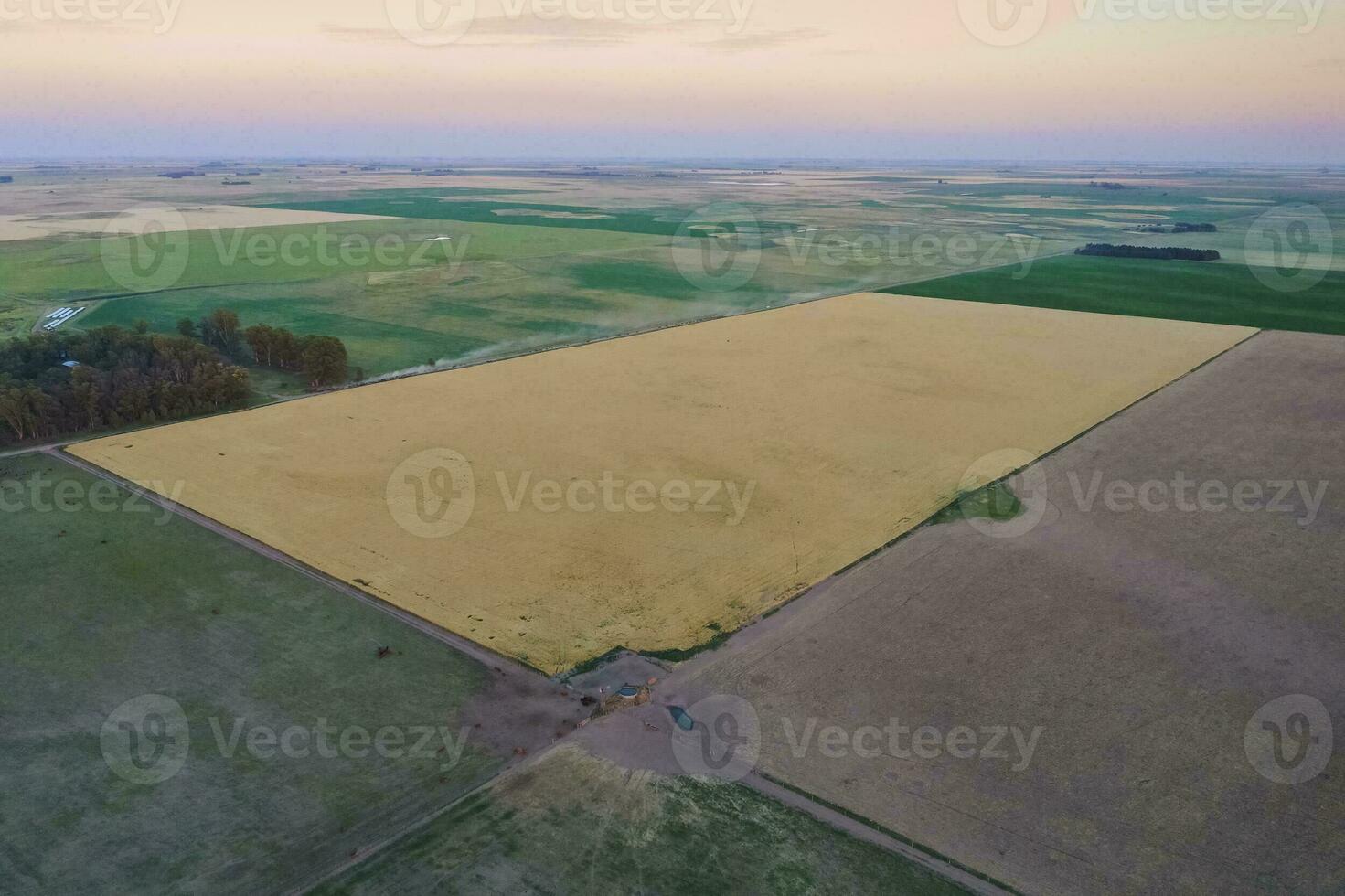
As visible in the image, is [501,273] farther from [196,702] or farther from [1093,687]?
[1093,687]

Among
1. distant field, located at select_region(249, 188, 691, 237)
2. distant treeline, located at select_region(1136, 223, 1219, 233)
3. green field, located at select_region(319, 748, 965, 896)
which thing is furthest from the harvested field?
distant treeline, located at select_region(1136, 223, 1219, 233)

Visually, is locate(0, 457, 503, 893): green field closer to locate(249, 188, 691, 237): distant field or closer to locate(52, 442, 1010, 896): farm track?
locate(52, 442, 1010, 896): farm track

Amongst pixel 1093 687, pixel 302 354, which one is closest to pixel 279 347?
pixel 302 354

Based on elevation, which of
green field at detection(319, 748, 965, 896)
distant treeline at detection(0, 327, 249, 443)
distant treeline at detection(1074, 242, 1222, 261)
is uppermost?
distant treeline at detection(1074, 242, 1222, 261)

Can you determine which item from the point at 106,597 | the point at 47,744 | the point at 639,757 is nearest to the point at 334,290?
the point at 106,597

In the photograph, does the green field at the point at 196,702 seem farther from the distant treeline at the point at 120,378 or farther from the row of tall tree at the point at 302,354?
the row of tall tree at the point at 302,354

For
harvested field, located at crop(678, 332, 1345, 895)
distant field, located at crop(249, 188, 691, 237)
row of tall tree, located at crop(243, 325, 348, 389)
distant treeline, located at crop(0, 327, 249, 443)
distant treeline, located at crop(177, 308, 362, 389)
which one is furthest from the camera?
distant field, located at crop(249, 188, 691, 237)

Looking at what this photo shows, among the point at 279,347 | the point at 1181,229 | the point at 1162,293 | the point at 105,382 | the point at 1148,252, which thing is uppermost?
the point at 1181,229

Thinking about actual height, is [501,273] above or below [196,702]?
above

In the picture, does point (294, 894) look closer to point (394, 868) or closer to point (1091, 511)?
point (394, 868)
